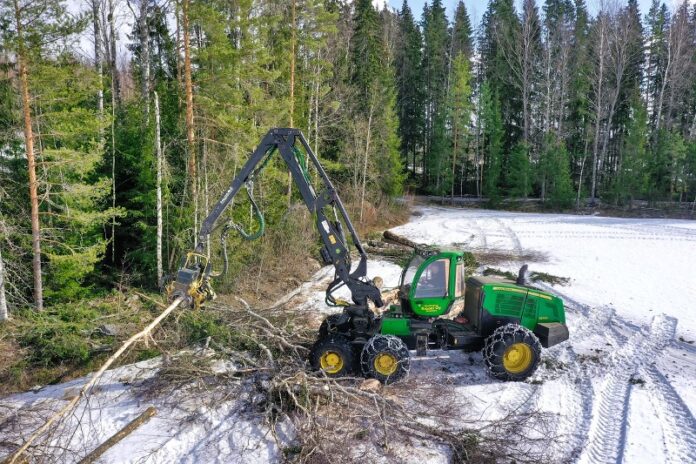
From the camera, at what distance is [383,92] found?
2889cm

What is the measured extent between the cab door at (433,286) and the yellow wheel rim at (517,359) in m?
1.33

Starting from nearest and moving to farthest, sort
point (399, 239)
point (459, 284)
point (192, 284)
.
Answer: point (192, 284)
point (459, 284)
point (399, 239)

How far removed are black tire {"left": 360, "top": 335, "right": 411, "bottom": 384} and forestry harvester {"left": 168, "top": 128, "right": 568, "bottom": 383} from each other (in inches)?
0.6

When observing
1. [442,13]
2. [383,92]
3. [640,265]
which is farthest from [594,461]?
[442,13]

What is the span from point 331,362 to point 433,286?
7.18 feet

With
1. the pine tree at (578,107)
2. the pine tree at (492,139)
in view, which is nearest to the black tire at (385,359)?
the pine tree at (492,139)

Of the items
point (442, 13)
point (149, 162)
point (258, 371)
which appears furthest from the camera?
point (442, 13)

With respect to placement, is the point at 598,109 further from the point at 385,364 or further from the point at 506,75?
the point at 385,364

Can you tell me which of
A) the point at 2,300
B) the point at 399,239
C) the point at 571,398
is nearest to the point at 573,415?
the point at 571,398

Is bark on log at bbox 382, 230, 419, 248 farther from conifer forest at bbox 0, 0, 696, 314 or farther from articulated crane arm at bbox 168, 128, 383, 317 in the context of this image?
articulated crane arm at bbox 168, 128, 383, 317

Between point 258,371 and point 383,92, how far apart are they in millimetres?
24100

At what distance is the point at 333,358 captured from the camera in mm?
7633

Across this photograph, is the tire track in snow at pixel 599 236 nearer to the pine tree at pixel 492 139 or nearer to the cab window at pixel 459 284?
the pine tree at pixel 492 139

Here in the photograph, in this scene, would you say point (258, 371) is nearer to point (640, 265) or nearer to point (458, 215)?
point (640, 265)
